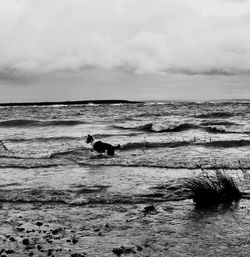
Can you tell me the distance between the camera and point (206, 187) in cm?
710

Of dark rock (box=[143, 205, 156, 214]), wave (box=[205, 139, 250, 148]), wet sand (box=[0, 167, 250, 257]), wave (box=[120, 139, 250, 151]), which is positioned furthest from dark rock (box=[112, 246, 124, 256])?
wave (box=[205, 139, 250, 148])

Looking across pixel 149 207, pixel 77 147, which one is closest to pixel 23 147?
pixel 77 147

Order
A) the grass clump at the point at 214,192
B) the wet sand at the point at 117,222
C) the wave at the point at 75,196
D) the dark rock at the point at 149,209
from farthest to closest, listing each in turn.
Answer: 1. the wave at the point at 75,196
2. the grass clump at the point at 214,192
3. the dark rock at the point at 149,209
4. the wet sand at the point at 117,222

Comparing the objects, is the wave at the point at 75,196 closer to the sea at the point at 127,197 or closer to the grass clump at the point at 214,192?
the sea at the point at 127,197

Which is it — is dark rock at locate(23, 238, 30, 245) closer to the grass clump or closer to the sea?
the sea

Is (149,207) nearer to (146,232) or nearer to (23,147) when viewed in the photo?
(146,232)

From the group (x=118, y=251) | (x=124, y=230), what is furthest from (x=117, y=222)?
(x=118, y=251)

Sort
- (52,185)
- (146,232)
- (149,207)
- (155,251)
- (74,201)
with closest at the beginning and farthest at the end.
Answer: (155,251), (146,232), (149,207), (74,201), (52,185)

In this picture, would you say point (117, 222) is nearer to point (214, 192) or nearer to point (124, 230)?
point (124, 230)

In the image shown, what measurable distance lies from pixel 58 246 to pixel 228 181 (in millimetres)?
3617

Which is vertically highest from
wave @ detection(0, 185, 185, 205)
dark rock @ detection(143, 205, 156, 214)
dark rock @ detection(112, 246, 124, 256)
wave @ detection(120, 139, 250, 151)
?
wave @ detection(120, 139, 250, 151)

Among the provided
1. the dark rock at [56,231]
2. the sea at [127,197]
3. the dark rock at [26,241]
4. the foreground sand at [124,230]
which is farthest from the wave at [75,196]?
the dark rock at [26,241]

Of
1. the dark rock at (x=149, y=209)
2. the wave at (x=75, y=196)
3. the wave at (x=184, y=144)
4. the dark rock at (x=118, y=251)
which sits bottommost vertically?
the wave at (x=75, y=196)

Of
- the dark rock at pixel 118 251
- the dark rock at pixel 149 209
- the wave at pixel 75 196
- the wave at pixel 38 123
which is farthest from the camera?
the wave at pixel 38 123
